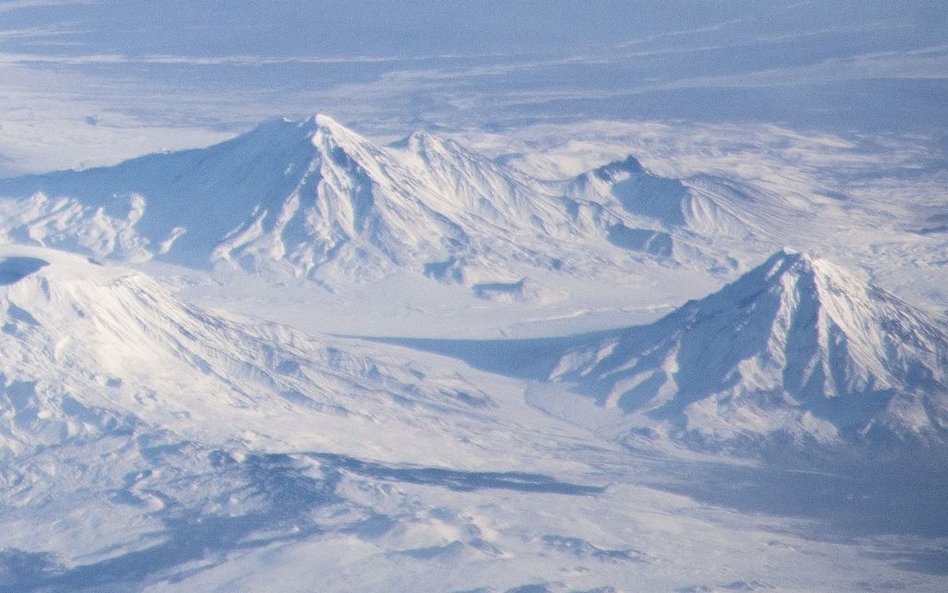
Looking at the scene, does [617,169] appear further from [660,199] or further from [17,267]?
[17,267]

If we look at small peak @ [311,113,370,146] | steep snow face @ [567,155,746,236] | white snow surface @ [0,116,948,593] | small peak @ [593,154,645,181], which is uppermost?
small peak @ [311,113,370,146]

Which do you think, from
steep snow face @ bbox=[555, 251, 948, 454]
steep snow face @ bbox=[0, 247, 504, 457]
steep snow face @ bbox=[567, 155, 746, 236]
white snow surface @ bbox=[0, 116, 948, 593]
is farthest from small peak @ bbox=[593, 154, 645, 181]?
steep snow face @ bbox=[0, 247, 504, 457]

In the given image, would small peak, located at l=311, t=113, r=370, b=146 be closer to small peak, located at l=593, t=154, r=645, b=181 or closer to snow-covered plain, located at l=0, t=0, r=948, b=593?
snow-covered plain, located at l=0, t=0, r=948, b=593

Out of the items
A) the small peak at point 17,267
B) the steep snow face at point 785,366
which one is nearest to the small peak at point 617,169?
the steep snow face at point 785,366

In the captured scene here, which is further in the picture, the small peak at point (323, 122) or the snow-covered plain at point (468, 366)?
the small peak at point (323, 122)

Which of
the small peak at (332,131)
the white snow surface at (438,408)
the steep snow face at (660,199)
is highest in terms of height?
the small peak at (332,131)

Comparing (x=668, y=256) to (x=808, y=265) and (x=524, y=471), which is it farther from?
(x=524, y=471)

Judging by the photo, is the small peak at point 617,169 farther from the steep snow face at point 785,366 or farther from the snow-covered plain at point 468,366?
the steep snow face at point 785,366
